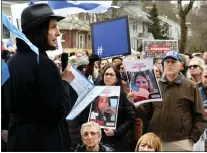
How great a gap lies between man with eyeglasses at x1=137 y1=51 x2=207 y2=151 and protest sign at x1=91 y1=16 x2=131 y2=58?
2.25 ft

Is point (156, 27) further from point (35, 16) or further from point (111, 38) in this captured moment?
point (35, 16)

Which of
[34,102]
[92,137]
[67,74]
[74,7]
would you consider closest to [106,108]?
[92,137]

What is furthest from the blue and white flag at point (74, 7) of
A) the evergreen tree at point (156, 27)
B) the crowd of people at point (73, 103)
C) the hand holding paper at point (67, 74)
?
the evergreen tree at point (156, 27)

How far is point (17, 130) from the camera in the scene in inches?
142

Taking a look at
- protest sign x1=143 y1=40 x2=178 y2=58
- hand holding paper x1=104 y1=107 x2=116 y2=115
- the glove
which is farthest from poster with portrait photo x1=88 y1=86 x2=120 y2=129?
protest sign x1=143 y1=40 x2=178 y2=58

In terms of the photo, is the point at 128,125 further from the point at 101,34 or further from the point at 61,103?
the point at 61,103

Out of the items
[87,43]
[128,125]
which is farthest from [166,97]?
[87,43]

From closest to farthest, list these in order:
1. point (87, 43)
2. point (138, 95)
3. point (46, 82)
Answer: point (46, 82), point (138, 95), point (87, 43)

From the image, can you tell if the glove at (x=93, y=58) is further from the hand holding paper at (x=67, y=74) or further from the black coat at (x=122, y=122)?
the hand holding paper at (x=67, y=74)

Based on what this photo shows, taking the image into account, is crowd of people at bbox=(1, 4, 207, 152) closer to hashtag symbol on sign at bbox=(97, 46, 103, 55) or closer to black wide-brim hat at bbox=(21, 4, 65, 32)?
black wide-brim hat at bbox=(21, 4, 65, 32)

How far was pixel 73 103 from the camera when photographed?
173 inches

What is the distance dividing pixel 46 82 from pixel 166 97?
96.8 inches

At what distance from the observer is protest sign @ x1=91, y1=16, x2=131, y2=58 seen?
6.18 m

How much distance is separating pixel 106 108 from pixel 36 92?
2.03 metres
